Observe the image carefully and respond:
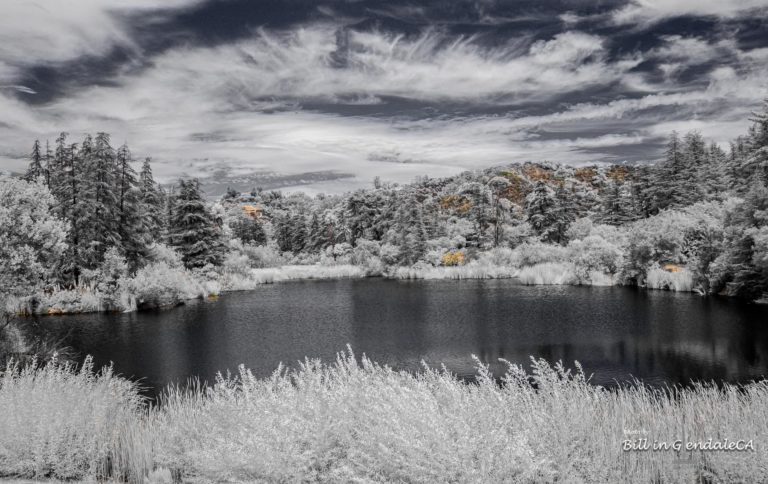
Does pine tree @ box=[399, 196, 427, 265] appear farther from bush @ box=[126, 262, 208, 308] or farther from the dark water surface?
bush @ box=[126, 262, 208, 308]

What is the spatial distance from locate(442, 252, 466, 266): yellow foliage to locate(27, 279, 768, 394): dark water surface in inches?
689

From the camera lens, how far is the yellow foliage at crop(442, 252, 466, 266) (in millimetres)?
49744

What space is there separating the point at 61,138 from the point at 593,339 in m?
38.6

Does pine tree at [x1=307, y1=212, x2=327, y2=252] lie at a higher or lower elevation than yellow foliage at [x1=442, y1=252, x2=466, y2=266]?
higher

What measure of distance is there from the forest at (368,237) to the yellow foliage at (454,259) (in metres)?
0.16

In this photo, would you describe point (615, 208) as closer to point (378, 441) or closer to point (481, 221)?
point (481, 221)

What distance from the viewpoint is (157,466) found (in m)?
6.14

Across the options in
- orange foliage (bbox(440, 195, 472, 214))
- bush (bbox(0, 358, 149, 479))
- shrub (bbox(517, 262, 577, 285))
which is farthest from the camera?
orange foliage (bbox(440, 195, 472, 214))

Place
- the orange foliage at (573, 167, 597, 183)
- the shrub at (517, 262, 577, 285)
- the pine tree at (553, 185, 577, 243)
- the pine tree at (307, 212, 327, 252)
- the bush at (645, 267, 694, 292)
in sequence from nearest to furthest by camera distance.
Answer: the bush at (645, 267, 694, 292) < the shrub at (517, 262, 577, 285) < the pine tree at (553, 185, 577, 243) < the pine tree at (307, 212, 327, 252) < the orange foliage at (573, 167, 597, 183)

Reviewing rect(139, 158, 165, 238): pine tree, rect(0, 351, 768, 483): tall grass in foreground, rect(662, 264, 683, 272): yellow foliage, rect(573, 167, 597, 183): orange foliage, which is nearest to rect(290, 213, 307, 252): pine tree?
rect(139, 158, 165, 238): pine tree

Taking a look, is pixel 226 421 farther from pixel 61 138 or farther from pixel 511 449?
pixel 61 138

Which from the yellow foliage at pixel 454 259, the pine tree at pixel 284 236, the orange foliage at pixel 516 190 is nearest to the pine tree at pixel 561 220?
the yellow foliage at pixel 454 259

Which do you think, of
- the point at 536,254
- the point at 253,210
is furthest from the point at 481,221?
the point at 253,210

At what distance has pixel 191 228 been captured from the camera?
3931 cm
